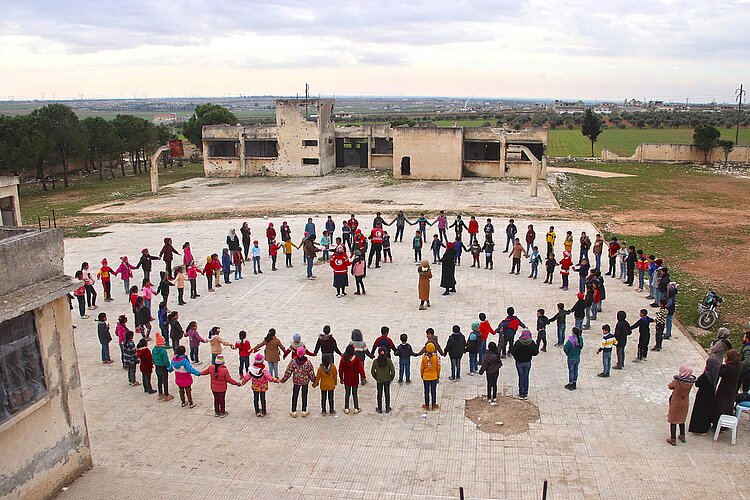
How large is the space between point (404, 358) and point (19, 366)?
19.7 feet

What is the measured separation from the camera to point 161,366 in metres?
11.3

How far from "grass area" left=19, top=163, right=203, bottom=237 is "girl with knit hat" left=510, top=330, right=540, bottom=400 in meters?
21.0

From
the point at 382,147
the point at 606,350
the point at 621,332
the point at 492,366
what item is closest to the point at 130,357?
the point at 492,366

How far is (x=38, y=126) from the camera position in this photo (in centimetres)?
4091

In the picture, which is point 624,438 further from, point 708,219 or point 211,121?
point 211,121

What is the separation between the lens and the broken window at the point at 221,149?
48156 mm

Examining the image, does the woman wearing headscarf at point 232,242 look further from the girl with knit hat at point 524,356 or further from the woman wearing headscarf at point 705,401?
the woman wearing headscarf at point 705,401

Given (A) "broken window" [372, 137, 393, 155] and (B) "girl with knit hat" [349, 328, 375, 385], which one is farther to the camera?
(A) "broken window" [372, 137, 393, 155]

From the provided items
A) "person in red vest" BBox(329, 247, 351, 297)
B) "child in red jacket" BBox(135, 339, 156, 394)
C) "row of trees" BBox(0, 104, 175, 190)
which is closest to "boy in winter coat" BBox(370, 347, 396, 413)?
"child in red jacket" BBox(135, 339, 156, 394)

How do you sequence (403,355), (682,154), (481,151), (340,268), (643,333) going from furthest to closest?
(682,154)
(481,151)
(340,268)
(643,333)
(403,355)

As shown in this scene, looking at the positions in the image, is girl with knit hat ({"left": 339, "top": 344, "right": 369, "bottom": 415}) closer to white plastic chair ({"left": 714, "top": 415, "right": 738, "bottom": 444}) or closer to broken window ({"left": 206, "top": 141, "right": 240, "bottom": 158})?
white plastic chair ({"left": 714, "top": 415, "right": 738, "bottom": 444})

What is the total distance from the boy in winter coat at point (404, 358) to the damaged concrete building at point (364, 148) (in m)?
31.0

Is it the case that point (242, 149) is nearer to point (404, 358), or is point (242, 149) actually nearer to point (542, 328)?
point (542, 328)

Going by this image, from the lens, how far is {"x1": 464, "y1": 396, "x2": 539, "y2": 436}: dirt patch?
10375mm
